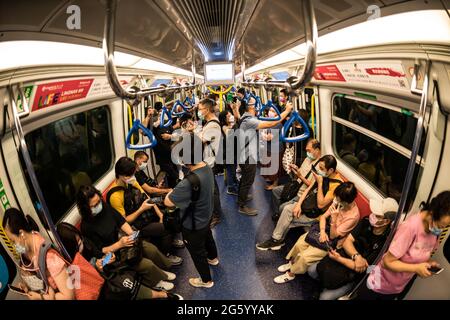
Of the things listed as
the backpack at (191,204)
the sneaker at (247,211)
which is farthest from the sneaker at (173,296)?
the sneaker at (247,211)

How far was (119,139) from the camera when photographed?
3.73 metres

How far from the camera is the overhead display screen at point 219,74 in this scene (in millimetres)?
5511

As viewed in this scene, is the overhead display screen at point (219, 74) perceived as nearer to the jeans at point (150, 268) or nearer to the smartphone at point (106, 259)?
the jeans at point (150, 268)

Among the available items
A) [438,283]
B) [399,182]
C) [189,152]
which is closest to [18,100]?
[189,152]

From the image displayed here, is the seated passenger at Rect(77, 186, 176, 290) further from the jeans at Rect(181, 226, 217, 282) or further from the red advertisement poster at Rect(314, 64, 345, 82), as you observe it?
the red advertisement poster at Rect(314, 64, 345, 82)

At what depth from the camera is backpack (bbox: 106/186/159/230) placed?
283cm

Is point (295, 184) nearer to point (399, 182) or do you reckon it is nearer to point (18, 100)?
point (399, 182)

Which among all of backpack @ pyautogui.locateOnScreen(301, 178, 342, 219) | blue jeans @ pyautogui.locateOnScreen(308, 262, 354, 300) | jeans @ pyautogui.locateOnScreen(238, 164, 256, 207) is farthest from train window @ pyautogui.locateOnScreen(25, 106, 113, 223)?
blue jeans @ pyautogui.locateOnScreen(308, 262, 354, 300)

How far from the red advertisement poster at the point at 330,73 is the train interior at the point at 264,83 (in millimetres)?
16

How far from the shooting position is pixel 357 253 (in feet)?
7.41

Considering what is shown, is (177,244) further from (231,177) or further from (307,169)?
(307,169)

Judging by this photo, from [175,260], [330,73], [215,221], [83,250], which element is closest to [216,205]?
[215,221]

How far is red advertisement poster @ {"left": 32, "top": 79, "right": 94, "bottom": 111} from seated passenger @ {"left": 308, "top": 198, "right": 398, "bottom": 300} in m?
2.84

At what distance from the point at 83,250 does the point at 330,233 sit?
2501 millimetres
